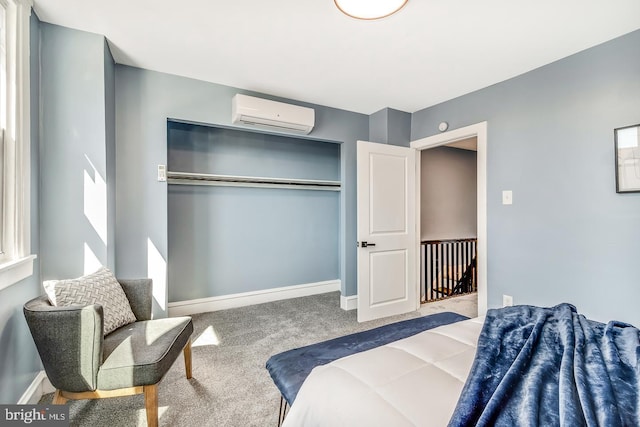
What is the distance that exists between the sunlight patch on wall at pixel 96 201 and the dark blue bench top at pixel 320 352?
5.10 ft

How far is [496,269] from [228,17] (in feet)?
9.95

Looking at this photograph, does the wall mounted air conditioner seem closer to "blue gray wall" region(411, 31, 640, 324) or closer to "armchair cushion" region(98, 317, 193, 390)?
"blue gray wall" region(411, 31, 640, 324)

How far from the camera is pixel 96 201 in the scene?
6.79 ft

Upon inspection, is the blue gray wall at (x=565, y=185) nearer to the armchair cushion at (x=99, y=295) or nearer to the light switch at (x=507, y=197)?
the light switch at (x=507, y=197)

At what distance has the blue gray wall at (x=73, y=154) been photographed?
195 centimetres

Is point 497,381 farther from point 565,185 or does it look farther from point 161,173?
point 161,173

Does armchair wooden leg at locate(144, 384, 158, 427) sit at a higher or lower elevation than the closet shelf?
lower

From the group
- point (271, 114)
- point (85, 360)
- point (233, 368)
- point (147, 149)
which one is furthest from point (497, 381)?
point (147, 149)

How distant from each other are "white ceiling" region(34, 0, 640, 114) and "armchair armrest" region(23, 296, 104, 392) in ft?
5.81

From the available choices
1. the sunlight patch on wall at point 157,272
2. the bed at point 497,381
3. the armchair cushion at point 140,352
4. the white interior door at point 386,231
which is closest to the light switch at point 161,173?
the sunlight patch on wall at point 157,272

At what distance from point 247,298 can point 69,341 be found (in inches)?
90.6

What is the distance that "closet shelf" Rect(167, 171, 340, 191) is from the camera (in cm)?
318

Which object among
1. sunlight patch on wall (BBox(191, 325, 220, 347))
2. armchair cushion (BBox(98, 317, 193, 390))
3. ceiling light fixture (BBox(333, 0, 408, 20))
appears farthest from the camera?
sunlight patch on wall (BBox(191, 325, 220, 347))

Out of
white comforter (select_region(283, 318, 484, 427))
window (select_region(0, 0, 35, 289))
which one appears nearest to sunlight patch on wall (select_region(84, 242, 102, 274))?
window (select_region(0, 0, 35, 289))
